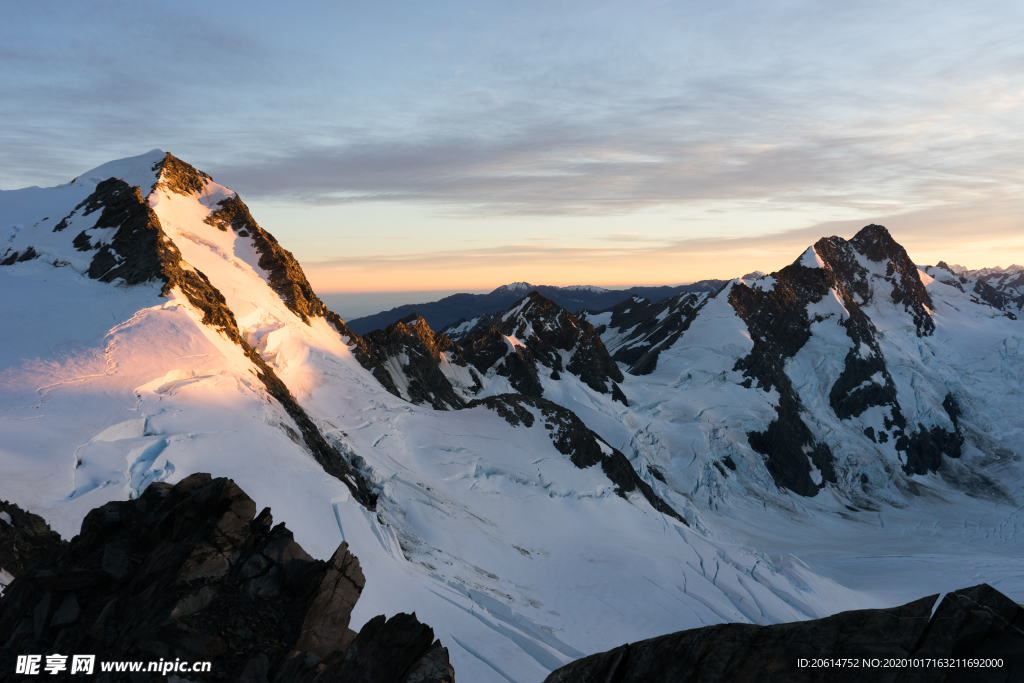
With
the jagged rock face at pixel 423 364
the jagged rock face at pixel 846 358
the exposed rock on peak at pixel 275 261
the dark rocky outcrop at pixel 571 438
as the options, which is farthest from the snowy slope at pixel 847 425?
the exposed rock on peak at pixel 275 261

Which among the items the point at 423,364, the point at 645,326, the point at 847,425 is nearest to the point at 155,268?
the point at 423,364

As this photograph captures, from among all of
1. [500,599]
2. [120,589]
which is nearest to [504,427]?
[500,599]

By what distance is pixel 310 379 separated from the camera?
45.2 metres

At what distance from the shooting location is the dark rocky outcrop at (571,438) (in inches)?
1973

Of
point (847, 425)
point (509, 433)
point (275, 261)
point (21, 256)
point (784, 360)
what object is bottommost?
point (847, 425)

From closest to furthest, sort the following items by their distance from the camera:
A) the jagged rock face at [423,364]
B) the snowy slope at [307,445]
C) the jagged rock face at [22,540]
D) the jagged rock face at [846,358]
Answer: the jagged rock face at [22,540], the snowy slope at [307,445], the jagged rock face at [423,364], the jagged rock face at [846,358]

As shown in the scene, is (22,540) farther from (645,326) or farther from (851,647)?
(645,326)

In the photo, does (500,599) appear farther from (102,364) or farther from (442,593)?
(102,364)

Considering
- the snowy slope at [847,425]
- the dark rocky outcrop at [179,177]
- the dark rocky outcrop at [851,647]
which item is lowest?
the snowy slope at [847,425]

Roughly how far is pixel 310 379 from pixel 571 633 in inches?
1123

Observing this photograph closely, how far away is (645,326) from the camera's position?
15000 cm

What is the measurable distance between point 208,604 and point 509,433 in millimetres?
38330

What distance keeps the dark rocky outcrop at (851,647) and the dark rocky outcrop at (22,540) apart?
14324 mm

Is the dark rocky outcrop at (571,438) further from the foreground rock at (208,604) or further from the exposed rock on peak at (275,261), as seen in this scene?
the foreground rock at (208,604)
